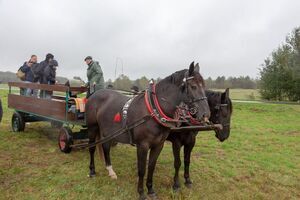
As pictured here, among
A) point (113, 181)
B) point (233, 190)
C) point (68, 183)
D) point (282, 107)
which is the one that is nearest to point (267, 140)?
point (233, 190)

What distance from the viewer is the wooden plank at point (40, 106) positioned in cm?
678

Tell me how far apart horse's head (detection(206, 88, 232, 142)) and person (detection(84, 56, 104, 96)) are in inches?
114

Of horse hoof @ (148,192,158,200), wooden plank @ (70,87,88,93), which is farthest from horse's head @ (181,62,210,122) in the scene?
wooden plank @ (70,87,88,93)

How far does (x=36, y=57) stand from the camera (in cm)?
962

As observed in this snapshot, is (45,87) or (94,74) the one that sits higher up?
(94,74)

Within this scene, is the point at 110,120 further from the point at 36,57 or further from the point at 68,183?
the point at 36,57

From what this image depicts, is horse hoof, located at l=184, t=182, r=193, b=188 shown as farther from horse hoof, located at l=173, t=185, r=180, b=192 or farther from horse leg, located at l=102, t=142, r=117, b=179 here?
horse leg, located at l=102, t=142, r=117, b=179

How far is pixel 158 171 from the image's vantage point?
19.3ft

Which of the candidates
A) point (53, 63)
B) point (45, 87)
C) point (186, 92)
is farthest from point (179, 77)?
point (53, 63)

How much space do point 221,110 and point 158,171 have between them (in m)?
1.89

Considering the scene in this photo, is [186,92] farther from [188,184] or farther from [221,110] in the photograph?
[188,184]

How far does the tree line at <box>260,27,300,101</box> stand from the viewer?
24.3 metres

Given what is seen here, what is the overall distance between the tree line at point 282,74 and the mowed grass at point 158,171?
17684 mm

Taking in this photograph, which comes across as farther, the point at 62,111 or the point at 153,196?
the point at 62,111
